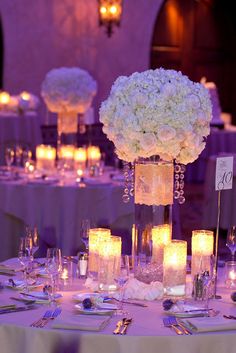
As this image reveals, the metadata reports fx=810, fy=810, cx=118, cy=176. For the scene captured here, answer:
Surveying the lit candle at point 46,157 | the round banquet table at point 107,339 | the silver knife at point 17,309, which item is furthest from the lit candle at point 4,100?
the round banquet table at point 107,339

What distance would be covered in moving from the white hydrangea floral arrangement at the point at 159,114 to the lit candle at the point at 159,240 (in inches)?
11.4

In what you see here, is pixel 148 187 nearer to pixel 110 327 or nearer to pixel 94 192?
pixel 110 327

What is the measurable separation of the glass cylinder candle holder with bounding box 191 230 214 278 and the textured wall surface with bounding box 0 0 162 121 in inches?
346

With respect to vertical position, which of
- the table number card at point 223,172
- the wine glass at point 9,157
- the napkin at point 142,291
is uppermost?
the wine glass at point 9,157

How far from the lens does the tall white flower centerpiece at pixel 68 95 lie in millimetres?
6645

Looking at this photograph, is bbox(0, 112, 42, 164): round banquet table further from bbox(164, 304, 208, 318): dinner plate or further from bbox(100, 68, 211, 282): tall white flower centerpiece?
bbox(164, 304, 208, 318): dinner plate

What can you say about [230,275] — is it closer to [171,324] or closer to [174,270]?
[174,270]

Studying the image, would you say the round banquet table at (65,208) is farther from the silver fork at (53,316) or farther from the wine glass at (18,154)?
the silver fork at (53,316)

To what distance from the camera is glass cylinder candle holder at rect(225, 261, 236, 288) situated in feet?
10.9

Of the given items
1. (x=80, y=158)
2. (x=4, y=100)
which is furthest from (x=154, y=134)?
(x=4, y=100)

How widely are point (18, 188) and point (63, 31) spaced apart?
21.6ft

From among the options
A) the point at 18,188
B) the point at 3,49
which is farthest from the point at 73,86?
the point at 3,49

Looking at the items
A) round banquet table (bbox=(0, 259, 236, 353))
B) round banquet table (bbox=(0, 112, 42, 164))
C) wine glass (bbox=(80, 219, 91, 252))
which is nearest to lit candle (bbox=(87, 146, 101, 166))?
wine glass (bbox=(80, 219, 91, 252))

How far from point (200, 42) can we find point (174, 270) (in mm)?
10579
